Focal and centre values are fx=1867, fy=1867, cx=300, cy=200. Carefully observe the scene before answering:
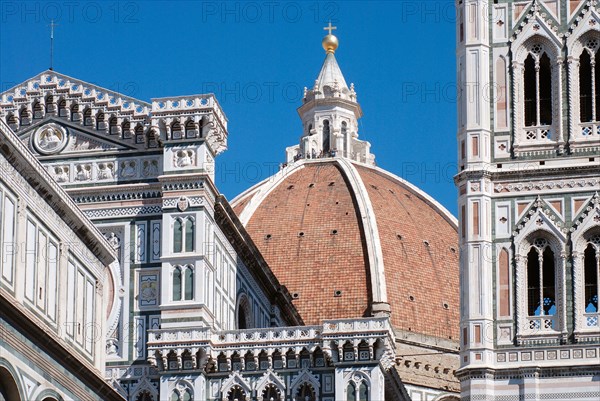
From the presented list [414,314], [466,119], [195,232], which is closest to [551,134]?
[466,119]

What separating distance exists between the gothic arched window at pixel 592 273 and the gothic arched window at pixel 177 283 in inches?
359

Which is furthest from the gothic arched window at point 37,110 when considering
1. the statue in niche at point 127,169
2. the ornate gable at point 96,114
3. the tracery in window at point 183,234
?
the tracery in window at point 183,234

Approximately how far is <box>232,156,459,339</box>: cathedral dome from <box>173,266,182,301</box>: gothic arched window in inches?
1141

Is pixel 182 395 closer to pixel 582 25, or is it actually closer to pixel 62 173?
pixel 62 173

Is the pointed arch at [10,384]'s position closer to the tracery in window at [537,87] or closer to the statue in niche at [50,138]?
the tracery in window at [537,87]

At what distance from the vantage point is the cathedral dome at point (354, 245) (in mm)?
73688

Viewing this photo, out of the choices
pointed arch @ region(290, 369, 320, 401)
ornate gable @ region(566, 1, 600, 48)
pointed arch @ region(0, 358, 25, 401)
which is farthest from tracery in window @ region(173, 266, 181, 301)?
pointed arch @ region(0, 358, 25, 401)

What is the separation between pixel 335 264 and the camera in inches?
2953

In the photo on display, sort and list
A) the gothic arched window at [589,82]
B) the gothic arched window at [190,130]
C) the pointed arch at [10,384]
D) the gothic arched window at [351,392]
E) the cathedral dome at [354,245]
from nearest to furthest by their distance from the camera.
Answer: the pointed arch at [10,384] < the gothic arched window at [589,82] < the gothic arched window at [351,392] < the gothic arched window at [190,130] < the cathedral dome at [354,245]

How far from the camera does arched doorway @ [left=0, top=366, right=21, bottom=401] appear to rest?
22531mm

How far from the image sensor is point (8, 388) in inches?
891

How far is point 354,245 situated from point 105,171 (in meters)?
32.7

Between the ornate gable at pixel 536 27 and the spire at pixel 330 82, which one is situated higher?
the spire at pixel 330 82

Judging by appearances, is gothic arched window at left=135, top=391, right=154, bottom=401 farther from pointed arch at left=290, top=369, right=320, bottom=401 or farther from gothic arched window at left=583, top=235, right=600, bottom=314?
gothic arched window at left=583, top=235, right=600, bottom=314
